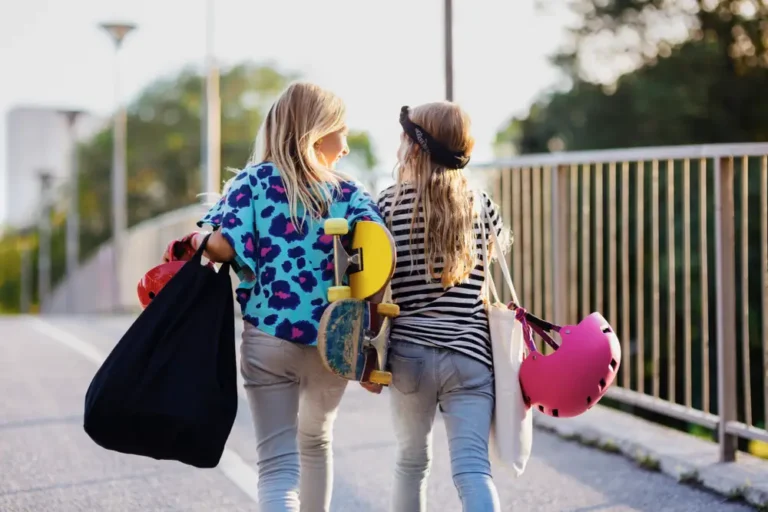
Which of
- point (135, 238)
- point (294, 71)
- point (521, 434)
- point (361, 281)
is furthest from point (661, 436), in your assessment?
point (294, 71)

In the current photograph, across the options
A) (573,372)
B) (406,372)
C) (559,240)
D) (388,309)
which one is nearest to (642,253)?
(559,240)

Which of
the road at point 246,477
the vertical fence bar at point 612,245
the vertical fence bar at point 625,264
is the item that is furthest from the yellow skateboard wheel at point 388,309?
the vertical fence bar at point 612,245

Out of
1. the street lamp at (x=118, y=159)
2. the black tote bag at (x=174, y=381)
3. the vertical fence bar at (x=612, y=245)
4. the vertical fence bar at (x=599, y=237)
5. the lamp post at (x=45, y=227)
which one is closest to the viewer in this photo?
the black tote bag at (x=174, y=381)

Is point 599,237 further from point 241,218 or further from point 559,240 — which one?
point 241,218

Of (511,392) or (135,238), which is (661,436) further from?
(135,238)

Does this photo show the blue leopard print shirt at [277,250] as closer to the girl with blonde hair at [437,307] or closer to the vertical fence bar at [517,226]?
the girl with blonde hair at [437,307]

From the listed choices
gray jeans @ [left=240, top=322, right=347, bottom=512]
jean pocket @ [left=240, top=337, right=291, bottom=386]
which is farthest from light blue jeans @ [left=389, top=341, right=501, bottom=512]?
jean pocket @ [left=240, top=337, right=291, bottom=386]

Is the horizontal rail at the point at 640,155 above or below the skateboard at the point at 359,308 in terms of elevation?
above

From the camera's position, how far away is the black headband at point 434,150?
382cm

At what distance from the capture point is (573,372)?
3.74m

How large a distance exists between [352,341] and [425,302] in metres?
0.34

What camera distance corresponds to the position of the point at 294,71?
73.6 meters

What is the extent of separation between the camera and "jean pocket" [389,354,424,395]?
3.76m

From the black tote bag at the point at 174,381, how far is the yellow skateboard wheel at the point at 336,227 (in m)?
0.41
